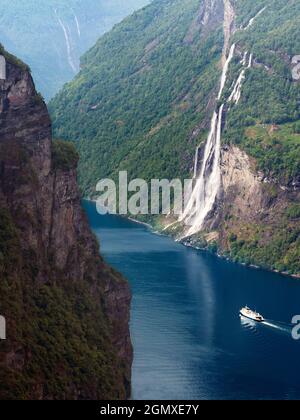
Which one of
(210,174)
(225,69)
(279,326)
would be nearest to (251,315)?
(279,326)

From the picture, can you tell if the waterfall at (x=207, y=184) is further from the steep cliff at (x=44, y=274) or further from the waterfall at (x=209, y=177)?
the steep cliff at (x=44, y=274)

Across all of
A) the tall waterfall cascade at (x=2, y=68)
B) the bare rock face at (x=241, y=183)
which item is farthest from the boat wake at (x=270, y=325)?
the bare rock face at (x=241, y=183)

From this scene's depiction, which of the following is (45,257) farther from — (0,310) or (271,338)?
(271,338)

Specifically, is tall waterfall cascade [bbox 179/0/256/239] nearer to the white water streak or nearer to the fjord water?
the white water streak

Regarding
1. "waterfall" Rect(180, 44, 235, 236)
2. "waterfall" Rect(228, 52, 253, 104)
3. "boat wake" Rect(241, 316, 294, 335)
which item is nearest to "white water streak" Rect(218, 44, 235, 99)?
"waterfall" Rect(228, 52, 253, 104)

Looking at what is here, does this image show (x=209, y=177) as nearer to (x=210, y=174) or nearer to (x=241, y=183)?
(x=210, y=174)

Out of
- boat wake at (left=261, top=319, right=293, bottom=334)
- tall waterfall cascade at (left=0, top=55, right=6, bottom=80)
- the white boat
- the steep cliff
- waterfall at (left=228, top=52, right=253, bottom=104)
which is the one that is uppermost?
waterfall at (left=228, top=52, right=253, bottom=104)
